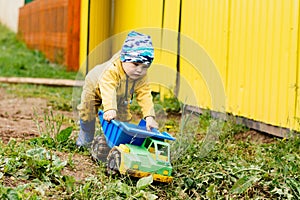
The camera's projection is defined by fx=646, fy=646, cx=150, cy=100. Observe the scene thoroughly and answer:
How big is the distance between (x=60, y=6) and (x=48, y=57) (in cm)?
176

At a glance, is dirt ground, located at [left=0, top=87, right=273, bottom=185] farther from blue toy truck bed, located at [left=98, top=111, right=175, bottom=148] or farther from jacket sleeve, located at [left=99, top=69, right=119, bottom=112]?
jacket sleeve, located at [left=99, top=69, right=119, bottom=112]

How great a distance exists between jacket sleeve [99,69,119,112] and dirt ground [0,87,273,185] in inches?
16.0

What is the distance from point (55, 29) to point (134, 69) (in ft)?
32.1

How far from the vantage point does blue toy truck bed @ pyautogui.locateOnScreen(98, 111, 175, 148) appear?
3928 millimetres

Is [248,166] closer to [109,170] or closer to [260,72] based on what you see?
[109,170]

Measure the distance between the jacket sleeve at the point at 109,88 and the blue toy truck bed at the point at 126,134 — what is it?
117mm

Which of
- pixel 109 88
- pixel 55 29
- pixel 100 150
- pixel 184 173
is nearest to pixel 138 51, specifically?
pixel 109 88

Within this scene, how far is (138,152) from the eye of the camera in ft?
12.7

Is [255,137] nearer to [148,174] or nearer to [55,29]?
[148,174]

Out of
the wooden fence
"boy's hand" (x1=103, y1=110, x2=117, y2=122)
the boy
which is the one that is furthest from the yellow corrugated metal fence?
the wooden fence

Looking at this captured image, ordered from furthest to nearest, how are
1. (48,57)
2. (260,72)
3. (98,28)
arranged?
(48,57), (98,28), (260,72)

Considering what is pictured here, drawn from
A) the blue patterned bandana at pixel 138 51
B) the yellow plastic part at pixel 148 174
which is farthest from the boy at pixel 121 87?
the yellow plastic part at pixel 148 174

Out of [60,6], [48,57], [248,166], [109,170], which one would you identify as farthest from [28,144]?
[48,57]

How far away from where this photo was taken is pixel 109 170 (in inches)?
156
